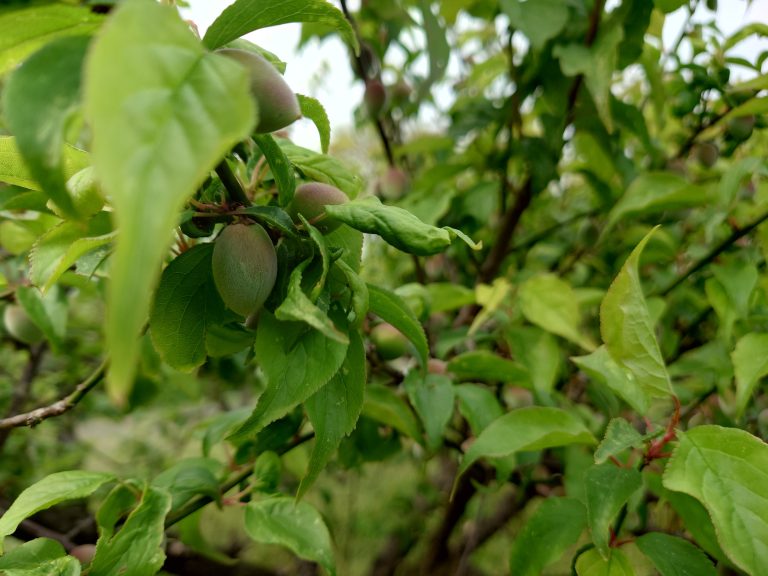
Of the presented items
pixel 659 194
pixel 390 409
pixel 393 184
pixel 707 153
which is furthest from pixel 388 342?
pixel 707 153

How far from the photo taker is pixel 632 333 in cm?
46

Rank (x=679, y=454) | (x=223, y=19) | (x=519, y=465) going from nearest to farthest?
1. (x=223, y=19)
2. (x=679, y=454)
3. (x=519, y=465)

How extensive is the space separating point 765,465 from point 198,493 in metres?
0.48

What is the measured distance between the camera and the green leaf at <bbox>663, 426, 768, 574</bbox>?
38 centimetres

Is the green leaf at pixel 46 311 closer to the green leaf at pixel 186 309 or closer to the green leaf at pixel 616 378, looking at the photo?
the green leaf at pixel 186 309

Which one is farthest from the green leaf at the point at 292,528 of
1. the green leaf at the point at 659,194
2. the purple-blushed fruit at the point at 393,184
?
the purple-blushed fruit at the point at 393,184

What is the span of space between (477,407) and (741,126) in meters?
0.56

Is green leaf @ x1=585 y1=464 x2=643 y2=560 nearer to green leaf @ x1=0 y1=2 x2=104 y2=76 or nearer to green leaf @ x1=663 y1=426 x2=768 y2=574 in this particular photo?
green leaf @ x1=663 y1=426 x2=768 y2=574

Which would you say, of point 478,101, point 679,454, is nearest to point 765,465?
point 679,454

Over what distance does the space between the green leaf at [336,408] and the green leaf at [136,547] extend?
0.13 metres

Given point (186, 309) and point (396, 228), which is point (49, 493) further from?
point (396, 228)

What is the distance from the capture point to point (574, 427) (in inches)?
20.0

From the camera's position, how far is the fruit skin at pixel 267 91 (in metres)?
0.31

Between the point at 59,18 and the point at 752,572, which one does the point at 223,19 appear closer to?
the point at 59,18
